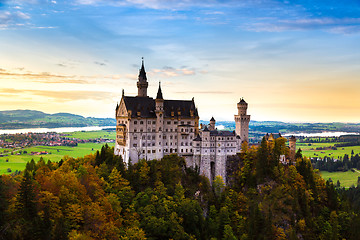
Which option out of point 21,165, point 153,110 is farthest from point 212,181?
point 21,165

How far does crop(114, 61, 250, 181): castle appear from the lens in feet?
283

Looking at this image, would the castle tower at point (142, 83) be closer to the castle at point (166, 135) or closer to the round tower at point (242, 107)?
the castle at point (166, 135)

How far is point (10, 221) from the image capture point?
164 feet

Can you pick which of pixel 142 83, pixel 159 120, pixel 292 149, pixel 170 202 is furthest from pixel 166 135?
pixel 292 149

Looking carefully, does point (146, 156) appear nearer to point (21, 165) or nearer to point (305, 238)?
point (305, 238)

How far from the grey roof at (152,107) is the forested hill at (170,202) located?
1323 cm

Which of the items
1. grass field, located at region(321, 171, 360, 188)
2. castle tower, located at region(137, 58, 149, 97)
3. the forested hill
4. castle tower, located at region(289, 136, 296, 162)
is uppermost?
castle tower, located at region(137, 58, 149, 97)

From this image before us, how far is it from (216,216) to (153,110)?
33.9m

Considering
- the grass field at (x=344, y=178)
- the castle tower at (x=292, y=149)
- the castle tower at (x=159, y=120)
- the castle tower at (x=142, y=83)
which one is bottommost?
the grass field at (x=344, y=178)

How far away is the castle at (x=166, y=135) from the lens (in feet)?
283

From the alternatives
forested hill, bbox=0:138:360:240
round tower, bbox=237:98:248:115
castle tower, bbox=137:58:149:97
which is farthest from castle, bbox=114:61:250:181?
round tower, bbox=237:98:248:115

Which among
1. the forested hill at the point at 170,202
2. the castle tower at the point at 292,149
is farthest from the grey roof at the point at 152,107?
the castle tower at the point at 292,149

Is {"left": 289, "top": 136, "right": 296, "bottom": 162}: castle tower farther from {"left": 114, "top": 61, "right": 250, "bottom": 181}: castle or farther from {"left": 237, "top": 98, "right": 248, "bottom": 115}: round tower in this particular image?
{"left": 237, "top": 98, "right": 248, "bottom": 115}: round tower

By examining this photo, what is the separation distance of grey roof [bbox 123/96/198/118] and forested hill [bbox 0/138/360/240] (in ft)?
43.4
